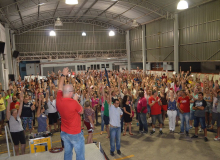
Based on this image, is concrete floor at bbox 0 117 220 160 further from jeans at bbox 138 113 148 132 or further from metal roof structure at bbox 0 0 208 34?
metal roof structure at bbox 0 0 208 34

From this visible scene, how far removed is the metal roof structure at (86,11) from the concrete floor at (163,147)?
12.0 m

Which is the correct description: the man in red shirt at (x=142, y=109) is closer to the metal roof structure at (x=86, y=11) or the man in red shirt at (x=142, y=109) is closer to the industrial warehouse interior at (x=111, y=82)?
the industrial warehouse interior at (x=111, y=82)

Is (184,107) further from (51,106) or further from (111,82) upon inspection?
(111,82)

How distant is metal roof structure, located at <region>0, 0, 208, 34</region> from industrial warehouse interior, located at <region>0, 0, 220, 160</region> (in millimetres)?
116

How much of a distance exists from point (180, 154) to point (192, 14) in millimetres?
14458

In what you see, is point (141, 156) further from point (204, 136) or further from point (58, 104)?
point (58, 104)

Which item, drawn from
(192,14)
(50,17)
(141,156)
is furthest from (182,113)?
(50,17)

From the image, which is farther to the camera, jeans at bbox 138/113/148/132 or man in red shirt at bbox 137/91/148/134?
jeans at bbox 138/113/148/132

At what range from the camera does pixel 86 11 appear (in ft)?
74.9

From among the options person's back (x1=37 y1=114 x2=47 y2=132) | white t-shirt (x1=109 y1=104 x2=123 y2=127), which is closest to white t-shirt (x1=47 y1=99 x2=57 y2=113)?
person's back (x1=37 y1=114 x2=47 y2=132)

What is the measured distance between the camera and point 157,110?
7141 mm

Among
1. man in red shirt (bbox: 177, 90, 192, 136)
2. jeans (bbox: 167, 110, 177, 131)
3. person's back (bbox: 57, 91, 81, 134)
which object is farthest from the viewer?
jeans (bbox: 167, 110, 177, 131)

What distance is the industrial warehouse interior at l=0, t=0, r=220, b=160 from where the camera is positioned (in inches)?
207

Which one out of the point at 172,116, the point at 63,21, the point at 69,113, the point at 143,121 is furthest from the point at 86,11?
the point at 69,113
